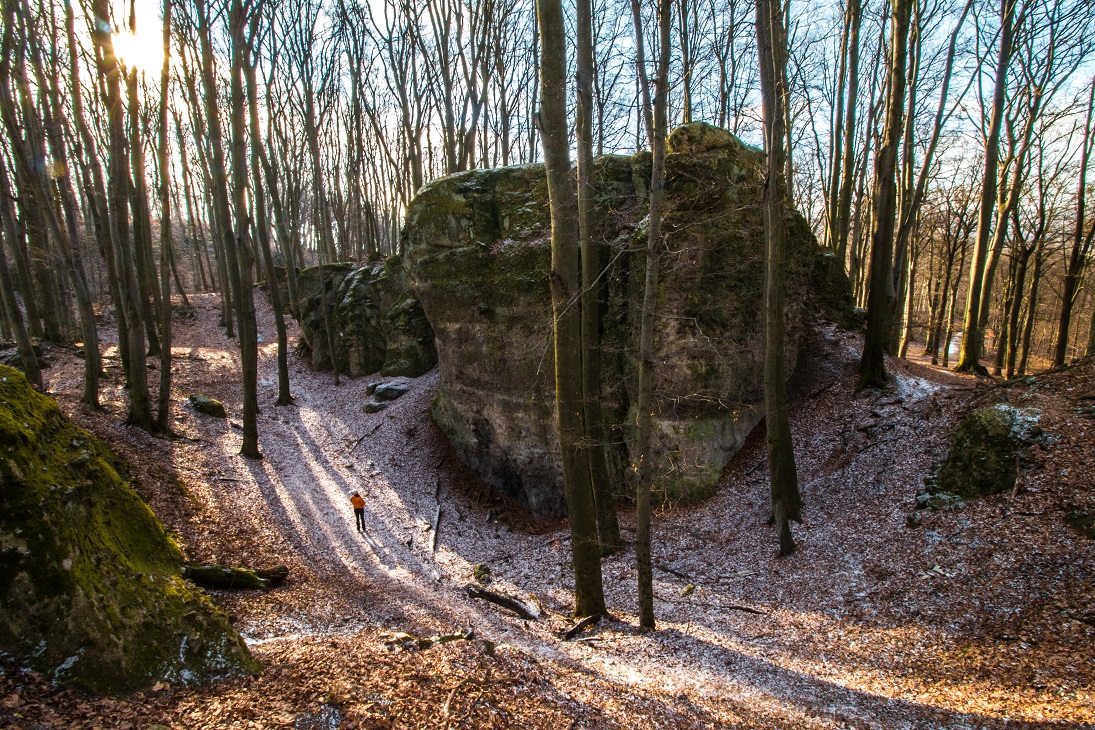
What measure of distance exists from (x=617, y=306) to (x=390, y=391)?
10.5 m

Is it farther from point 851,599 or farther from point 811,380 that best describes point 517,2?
point 851,599

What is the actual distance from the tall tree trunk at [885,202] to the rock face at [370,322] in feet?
51.0

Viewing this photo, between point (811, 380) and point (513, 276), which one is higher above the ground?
point (513, 276)

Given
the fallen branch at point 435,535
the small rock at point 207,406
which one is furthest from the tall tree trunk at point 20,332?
the fallen branch at point 435,535

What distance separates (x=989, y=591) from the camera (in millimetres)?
6727

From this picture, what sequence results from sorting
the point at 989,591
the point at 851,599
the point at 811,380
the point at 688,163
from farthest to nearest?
the point at 811,380, the point at 688,163, the point at 851,599, the point at 989,591

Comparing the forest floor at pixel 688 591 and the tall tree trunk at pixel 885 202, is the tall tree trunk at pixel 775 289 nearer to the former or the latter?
the forest floor at pixel 688 591

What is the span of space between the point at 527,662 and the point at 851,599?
507 cm

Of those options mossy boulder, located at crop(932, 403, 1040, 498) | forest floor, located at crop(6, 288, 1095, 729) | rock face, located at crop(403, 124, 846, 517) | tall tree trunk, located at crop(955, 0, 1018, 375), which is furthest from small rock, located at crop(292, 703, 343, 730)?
tall tree trunk, located at crop(955, 0, 1018, 375)

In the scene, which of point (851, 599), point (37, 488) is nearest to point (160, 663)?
point (37, 488)

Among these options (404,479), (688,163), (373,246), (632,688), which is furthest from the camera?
(373,246)

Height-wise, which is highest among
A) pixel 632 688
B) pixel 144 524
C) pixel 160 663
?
pixel 144 524

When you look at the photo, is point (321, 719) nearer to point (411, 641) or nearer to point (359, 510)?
point (411, 641)

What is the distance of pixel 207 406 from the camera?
16.3 meters
